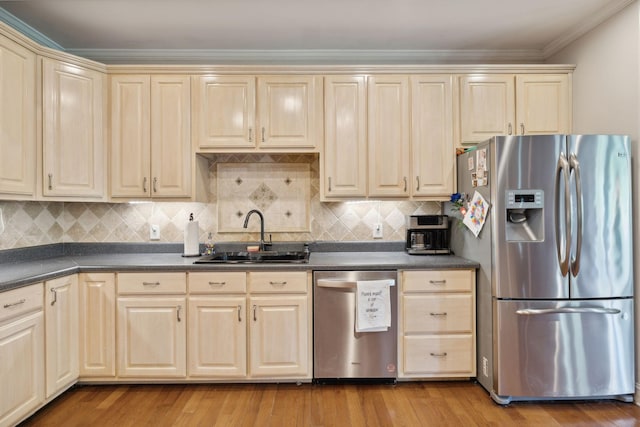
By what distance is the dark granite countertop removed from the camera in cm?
245

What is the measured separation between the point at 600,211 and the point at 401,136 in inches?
55.3

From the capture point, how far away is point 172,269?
2.57 m

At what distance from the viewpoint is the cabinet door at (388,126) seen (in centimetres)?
290

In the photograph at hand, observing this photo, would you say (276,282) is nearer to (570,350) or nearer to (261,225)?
(261,225)

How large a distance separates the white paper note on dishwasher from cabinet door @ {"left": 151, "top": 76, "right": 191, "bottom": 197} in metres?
1.63

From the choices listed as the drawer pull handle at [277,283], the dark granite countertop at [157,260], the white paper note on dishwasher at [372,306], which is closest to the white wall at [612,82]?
the dark granite countertop at [157,260]

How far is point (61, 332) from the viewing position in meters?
2.38

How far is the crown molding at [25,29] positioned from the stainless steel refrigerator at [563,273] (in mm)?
3467

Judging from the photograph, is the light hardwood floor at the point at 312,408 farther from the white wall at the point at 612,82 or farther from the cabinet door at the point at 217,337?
the white wall at the point at 612,82

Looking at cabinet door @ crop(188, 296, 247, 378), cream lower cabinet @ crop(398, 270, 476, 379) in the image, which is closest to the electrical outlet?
cabinet door @ crop(188, 296, 247, 378)

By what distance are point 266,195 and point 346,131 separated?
35.8 inches

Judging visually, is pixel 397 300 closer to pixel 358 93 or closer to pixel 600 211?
pixel 600 211

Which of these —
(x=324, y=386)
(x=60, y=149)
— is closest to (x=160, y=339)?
(x=324, y=386)

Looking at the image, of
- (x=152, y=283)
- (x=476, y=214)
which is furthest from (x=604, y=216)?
(x=152, y=283)
